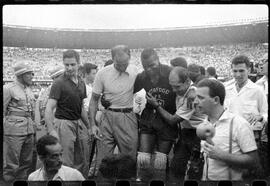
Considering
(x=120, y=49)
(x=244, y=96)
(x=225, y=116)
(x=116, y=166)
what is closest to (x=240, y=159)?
(x=225, y=116)

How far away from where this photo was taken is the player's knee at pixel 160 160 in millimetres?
3742

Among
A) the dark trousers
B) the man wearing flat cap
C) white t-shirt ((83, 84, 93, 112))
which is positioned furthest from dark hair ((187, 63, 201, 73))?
the man wearing flat cap

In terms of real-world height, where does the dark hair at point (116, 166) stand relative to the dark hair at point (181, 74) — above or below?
below

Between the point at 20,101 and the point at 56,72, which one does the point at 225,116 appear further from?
the point at 20,101

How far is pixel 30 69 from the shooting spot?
179 inches

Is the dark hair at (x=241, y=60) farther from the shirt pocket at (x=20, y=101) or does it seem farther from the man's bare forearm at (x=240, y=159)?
the shirt pocket at (x=20, y=101)

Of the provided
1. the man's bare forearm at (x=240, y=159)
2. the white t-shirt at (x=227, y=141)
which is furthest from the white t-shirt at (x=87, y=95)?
the man's bare forearm at (x=240, y=159)

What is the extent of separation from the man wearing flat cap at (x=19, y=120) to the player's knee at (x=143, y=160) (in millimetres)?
1342

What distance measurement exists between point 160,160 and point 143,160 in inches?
7.0

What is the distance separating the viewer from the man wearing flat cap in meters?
4.32

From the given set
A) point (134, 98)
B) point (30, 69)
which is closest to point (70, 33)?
point (30, 69)

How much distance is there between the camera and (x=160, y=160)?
374 centimetres

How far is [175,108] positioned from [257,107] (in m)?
0.80

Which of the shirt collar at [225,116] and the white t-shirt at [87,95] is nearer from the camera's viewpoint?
the shirt collar at [225,116]
